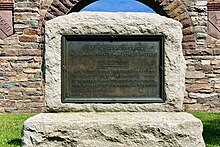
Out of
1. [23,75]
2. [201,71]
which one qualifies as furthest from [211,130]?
[23,75]

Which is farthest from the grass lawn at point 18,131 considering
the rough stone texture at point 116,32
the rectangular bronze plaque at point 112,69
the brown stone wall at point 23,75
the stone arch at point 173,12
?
the stone arch at point 173,12

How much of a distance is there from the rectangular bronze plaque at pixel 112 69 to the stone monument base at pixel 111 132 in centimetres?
38

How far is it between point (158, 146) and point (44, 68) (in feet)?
4.52

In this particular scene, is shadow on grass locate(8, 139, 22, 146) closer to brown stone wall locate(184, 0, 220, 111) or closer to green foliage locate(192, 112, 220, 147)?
green foliage locate(192, 112, 220, 147)

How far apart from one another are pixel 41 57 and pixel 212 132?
431 cm

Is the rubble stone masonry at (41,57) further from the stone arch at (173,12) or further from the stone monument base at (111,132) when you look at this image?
the stone monument base at (111,132)

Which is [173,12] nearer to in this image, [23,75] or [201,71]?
[201,71]

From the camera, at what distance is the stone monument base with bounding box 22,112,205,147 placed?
156 inches

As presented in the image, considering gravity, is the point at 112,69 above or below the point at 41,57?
above

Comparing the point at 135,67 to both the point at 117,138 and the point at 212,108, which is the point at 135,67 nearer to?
the point at 117,138

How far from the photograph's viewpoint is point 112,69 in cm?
434

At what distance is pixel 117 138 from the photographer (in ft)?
13.1

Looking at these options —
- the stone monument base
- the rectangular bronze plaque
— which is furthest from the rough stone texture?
the stone monument base

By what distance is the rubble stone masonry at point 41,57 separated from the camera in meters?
9.09
